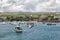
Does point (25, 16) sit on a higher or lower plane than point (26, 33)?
higher

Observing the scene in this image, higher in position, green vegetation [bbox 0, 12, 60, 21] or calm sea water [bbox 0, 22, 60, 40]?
green vegetation [bbox 0, 12, 60, 21]

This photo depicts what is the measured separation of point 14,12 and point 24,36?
118 centimetres

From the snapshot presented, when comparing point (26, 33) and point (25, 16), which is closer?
point (25, 16)

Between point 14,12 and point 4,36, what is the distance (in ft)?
3.54

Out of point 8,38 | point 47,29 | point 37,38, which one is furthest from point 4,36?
point 47,29

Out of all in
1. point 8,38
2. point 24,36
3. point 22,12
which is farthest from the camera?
point 24,36

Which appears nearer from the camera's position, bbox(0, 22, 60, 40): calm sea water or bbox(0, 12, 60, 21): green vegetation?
bbox(0, 12, 60, 21): green vegetation

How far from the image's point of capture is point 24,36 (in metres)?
7.26

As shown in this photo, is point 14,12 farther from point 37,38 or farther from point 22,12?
point 37,38

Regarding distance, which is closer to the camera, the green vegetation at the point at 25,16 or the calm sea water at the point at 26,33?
the green vegetation at the point at 25,16

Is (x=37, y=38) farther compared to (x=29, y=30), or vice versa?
(x=29, y=30)

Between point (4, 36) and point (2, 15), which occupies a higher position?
point (2, 15)

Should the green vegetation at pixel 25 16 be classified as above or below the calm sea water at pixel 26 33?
above

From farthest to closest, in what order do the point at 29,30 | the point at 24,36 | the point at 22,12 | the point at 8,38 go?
the point at 29,30 → the point at 24,36 → the point at 8,38 → the point at 22,12
